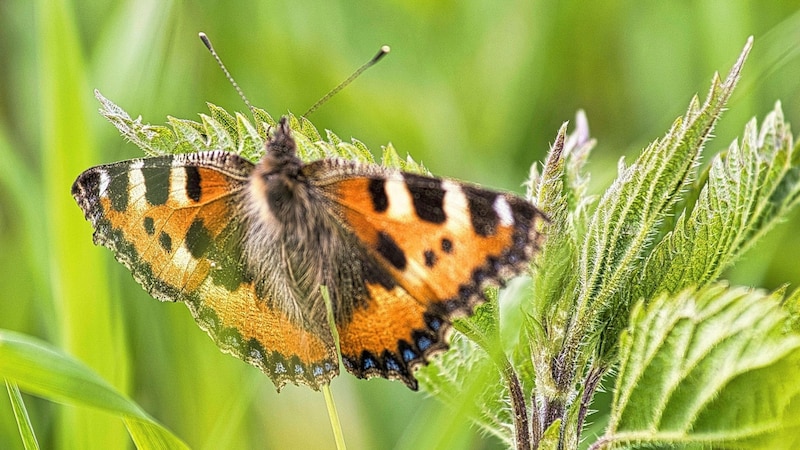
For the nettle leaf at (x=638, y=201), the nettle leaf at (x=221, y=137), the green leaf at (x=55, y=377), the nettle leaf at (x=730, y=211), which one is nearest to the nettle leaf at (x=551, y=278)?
the nettle leaf at (x=638, y=201)

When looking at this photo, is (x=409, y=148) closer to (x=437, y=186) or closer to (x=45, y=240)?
(x=45, y=240)

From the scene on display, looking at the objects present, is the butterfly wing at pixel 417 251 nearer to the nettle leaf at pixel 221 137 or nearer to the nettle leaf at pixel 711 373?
the nettle leaf at pixel 221 137

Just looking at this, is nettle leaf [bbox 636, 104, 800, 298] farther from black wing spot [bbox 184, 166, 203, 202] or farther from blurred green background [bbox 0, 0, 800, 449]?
black wing spot [bbox 184, 166, 203, 202]

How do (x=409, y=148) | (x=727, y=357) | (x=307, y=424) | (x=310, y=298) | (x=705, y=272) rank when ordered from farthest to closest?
1. (x=409, y=148)
2. (x=307, y=424)
3. (x=310, y=298)
4. (x=705, y=272)
5. (x=727, y=357)

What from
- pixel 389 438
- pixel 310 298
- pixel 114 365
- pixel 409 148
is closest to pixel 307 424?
pixel 389 438

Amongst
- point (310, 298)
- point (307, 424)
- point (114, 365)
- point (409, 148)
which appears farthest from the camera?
point (409, 148)

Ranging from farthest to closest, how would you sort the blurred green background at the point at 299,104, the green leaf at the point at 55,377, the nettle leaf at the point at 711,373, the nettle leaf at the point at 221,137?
the blurred green background at the point at 299,104, the nettle leaf at the point at 221,137, the green leaf at the point at 55,377, the nettle leaf at the point at 711,373
